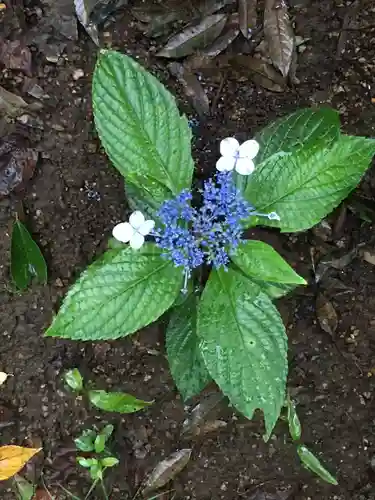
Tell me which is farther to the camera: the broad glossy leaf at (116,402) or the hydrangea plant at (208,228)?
the broad glossy leaf at (116,402)

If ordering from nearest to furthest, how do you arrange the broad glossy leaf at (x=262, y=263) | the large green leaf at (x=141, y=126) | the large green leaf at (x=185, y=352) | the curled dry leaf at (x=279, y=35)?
the broad glossy leaf at (x=262, y=263) → the large green leaf at (x=141, y=126) → the large green leaf at (x=185, y=352) → the curled dry leaf at (x=279, y=35)

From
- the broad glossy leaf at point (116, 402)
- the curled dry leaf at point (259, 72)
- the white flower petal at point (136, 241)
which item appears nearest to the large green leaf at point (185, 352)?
the broad glossy leaf at point (116, 402)

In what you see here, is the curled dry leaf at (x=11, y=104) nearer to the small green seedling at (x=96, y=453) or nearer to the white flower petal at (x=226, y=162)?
the white flower petal at (x=226, y=162)

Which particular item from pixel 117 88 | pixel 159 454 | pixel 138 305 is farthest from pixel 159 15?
pixel 159 454

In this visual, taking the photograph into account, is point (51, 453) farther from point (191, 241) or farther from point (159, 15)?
point (159, 15)

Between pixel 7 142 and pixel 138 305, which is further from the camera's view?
pixel 7 142

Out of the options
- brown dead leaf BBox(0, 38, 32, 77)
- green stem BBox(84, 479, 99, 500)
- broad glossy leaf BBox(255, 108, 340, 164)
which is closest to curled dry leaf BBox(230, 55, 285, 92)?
broad glossy leaf BBox(255, 108, 340, 164)
